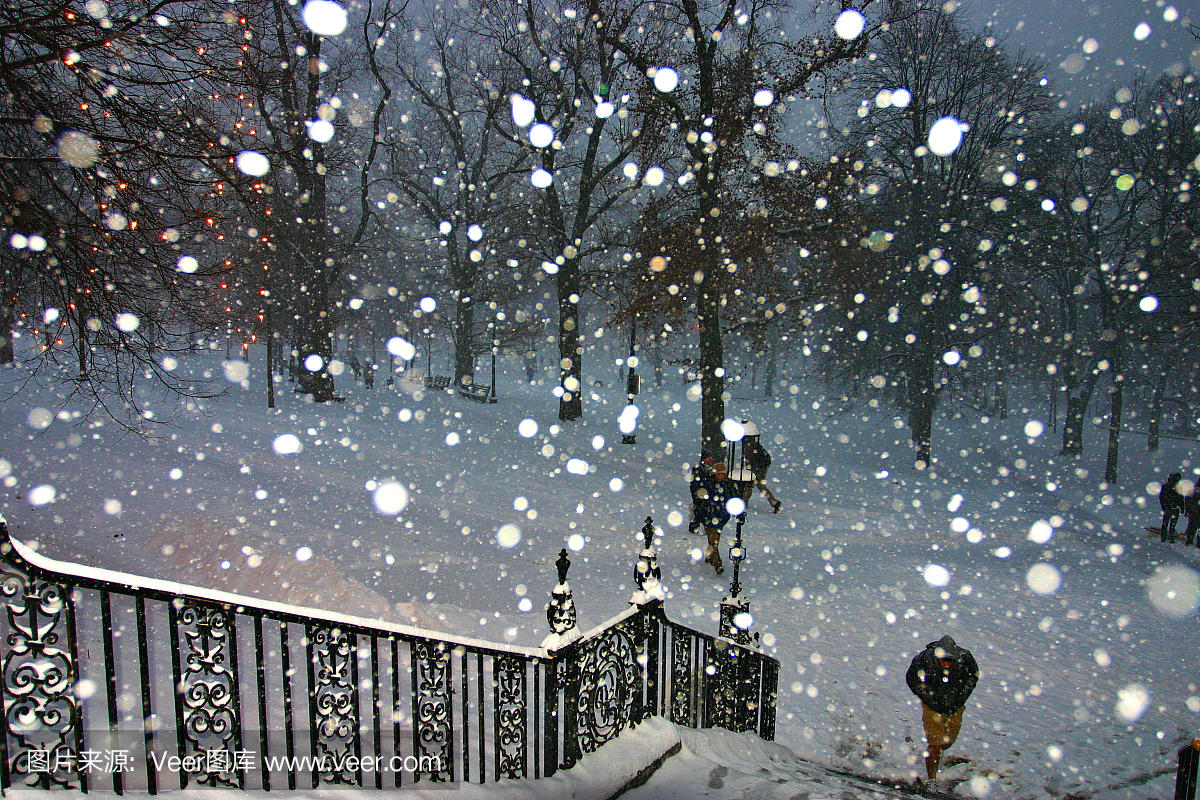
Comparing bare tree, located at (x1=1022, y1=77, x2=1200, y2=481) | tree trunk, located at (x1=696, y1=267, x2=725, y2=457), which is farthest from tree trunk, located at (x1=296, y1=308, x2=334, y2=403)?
bare tree, located at (x1=1022, y1=77, x2=1200, y2=481)

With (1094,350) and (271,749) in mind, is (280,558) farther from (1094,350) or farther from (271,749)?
(1094,350)

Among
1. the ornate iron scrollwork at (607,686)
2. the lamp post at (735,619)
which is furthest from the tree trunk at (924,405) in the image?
the ornate iron scrollwork at (607,686)

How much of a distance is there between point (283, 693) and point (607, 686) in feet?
8.13

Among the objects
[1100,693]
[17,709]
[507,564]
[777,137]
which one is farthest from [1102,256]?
[17,709]

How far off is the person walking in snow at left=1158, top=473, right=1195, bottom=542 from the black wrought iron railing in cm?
1362

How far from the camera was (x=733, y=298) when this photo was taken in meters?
16.6

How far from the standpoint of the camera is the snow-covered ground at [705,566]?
6.56 m

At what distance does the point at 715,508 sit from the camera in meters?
Answer: 10.3

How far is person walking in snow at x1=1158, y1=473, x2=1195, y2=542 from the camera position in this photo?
1360 cm

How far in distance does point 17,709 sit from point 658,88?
1624 centimetres

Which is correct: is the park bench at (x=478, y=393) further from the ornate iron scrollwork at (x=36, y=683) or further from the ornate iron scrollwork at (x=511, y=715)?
the ornate iron scrollwork at (x=36, y=683)

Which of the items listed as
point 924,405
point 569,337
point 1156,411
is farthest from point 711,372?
point 1156,411

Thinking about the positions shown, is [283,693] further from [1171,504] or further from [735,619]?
[1171,504]

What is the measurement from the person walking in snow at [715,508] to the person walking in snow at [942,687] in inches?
183
